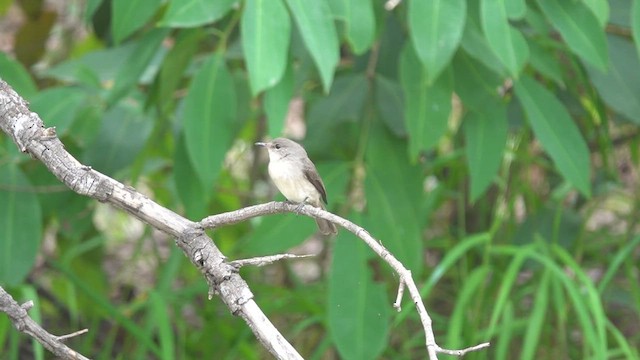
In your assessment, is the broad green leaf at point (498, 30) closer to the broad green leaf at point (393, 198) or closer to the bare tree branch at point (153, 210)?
the bare tree branch at point (153, 210)

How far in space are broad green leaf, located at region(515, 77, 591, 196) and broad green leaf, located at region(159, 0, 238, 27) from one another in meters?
1.30

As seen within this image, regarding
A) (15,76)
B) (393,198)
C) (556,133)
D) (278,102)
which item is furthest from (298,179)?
(15,76)

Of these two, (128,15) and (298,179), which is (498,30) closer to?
(298,179)

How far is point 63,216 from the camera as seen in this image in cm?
454

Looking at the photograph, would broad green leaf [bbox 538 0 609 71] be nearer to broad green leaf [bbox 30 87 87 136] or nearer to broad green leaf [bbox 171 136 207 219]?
broad green leaf [bbox 171 136 207 219]

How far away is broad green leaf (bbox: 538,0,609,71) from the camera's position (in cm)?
342

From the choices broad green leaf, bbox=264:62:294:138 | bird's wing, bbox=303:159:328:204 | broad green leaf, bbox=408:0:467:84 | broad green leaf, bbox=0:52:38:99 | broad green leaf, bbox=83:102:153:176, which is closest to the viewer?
broad green leaf, bbox=408:0:467:84

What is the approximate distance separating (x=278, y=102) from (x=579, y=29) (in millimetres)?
1068

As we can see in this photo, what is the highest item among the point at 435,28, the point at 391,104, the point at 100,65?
the point at 100,65

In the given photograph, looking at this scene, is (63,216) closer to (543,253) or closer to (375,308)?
(375,308)

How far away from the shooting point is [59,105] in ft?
14.1

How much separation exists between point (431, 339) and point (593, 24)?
1.84 m

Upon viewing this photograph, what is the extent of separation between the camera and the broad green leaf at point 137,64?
3.89 m

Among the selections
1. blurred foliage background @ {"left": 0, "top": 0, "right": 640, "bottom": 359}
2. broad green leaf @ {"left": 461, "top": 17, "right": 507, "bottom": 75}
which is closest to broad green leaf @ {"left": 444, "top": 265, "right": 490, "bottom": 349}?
blurred foliage background @ {"left": 0, "top": 0, "right": 640, "bottom": 359}
